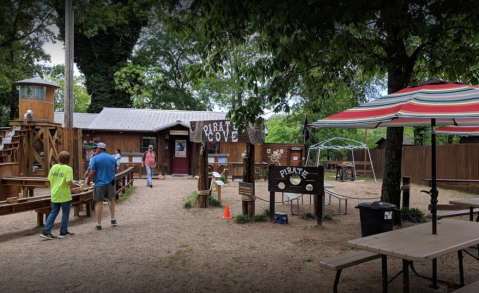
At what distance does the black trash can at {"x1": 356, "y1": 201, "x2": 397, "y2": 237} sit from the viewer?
17.5 feet

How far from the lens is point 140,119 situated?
22.4 meters

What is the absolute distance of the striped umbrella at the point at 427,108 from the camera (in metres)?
3.82

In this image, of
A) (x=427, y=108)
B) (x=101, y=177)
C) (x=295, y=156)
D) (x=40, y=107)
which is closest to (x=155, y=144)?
(x=295, y=156)

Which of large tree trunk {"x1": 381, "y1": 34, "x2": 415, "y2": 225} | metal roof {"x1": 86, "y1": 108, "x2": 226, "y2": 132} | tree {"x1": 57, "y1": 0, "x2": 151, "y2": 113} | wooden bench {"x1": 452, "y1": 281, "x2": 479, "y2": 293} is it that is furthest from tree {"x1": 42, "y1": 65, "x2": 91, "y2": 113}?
wooden bench {"x1": 452, "y1": 281, "x2": 479, "y2": 293}

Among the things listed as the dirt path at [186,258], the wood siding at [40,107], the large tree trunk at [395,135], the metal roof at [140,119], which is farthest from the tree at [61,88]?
the large tree trunk at [395,135]

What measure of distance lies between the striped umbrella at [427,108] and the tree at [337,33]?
0.89 meters

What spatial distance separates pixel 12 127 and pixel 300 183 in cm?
1057

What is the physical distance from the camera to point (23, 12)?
567cm

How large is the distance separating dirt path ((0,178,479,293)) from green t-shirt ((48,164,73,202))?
0.81 metres

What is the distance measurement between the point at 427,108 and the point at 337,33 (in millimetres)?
3395

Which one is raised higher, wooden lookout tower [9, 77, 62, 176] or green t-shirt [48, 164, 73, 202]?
wooden lookout tower [9, 77, 62, 176]

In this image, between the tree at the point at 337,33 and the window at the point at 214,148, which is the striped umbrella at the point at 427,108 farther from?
the window at the point at 214,148

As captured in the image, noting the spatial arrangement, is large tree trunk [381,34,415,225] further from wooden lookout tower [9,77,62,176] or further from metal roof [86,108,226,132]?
metal roof [86,108,226,132]

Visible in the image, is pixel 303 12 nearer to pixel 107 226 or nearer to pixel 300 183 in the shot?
pixel 300 183
